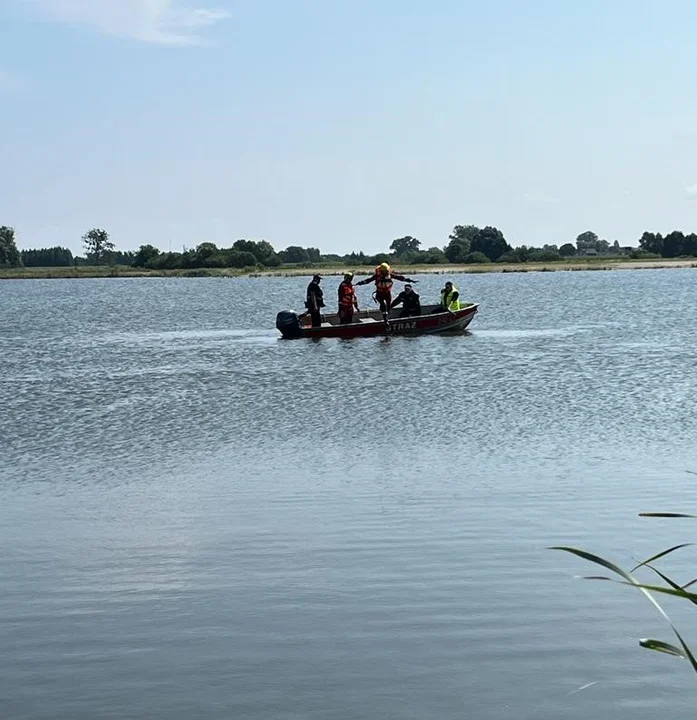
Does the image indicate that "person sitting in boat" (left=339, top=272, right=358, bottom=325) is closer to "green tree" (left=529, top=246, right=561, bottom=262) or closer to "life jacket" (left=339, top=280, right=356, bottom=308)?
"life jacket" (left=339, top=280, right=356, bottom=308)

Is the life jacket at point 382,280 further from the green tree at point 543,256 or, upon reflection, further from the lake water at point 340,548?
the green tree at point 543,256

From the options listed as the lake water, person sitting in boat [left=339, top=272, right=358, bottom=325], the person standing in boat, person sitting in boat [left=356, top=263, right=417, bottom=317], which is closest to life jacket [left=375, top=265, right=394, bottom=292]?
person sitting in boat [left=356, top=263, right=417, bottom=317]

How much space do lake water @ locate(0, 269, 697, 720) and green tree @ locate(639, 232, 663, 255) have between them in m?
160

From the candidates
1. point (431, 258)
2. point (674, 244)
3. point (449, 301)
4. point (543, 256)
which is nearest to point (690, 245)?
point (674, 244)

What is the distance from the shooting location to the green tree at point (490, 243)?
170625 millimetres

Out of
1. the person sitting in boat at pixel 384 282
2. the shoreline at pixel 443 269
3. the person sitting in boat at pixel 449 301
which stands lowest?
the shoreline at pixel 443 269

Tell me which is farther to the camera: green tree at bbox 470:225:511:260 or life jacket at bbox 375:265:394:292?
green tree at bbox 470:225:511:260

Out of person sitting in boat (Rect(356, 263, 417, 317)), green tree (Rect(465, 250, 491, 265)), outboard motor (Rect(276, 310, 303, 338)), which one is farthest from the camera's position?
green tree (Rect(465, 250, 491, 265))

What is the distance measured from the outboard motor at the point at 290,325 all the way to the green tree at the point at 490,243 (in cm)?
13530

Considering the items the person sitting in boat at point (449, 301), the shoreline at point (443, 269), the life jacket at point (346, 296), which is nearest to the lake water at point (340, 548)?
the life jacket at point (346, 296)

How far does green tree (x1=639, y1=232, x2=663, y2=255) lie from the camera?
179125 millimetres

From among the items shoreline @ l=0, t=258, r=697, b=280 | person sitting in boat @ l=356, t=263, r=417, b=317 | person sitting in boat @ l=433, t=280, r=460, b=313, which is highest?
person sitting in boat @ l=356, t=263, r=417, b=317

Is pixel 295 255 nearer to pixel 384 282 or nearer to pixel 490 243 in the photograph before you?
pixel 490 243

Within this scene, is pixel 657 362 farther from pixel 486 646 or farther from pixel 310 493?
pixel 486 646
